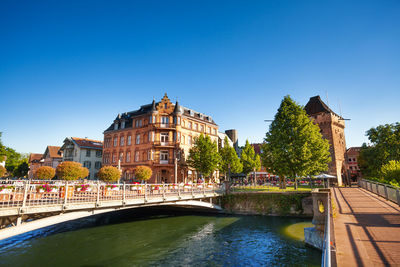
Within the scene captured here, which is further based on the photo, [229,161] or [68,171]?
[229,161]

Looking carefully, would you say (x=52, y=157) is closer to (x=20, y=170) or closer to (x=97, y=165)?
(x=20, y=170)

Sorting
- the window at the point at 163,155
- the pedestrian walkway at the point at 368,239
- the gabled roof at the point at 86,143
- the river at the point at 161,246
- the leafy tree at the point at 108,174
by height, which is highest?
the gabled roof at the point at 86,143

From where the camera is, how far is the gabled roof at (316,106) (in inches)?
1858

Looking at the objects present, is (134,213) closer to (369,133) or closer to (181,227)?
(181,227)

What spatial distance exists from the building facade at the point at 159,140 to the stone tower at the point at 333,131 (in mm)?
26669

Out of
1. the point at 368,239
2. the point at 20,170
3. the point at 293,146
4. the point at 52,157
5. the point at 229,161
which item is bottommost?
the point at 368,239

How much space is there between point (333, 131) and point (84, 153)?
56.7m

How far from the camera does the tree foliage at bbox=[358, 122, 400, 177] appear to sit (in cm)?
3738

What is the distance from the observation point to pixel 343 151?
4722 centimetres

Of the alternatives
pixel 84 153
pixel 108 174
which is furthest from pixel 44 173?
pixel 84 153

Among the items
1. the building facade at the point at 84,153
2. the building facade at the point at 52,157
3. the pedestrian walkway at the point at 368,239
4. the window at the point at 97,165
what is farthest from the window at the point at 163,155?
the building facade at the point at 52,157

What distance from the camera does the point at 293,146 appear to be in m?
27.7

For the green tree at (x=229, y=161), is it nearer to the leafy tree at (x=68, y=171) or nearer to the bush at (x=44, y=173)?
the leafy tree at (x=68, y=171)

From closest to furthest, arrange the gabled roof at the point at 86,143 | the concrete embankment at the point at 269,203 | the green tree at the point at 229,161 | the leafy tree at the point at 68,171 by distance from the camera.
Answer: the leafy tree at the point at 68,171
the concrete embankment at the point at 269,203
the green tree at the point at 229,161
the gabled roof at the point at 86,143
